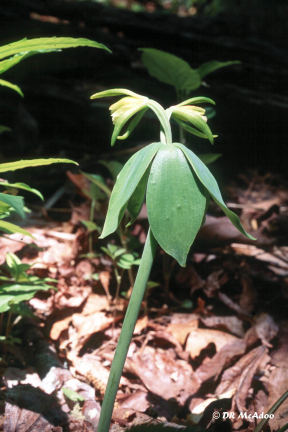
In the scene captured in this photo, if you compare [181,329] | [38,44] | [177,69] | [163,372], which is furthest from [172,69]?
[163,372]

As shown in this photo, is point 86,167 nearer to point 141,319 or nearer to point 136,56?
point 136,56

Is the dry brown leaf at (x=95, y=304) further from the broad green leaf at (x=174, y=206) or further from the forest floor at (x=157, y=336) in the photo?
the broad green leaf at (x=174, y=206)

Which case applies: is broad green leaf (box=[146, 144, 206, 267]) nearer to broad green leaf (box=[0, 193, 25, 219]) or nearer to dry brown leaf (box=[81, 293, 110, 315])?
broad green leaf (box=[0, 193, 25, 219])

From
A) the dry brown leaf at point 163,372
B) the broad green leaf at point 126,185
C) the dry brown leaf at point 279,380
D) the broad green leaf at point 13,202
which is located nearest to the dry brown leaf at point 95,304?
the dry brown leaf at point 163,372

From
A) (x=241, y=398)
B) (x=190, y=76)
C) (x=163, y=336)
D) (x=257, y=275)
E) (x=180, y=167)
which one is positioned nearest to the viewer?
(x=180, y=167)

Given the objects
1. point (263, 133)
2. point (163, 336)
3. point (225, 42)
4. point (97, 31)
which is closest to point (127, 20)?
point (97, 31)

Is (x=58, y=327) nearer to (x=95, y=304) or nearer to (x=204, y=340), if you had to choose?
(x=95, y=304)

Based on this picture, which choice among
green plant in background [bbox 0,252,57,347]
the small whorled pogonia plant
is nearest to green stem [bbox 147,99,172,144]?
the small whorled pogonia plant
